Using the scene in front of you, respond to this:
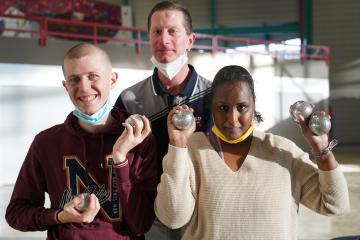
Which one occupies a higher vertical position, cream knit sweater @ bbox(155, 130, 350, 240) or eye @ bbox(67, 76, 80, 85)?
eye @ bbox(67, 76, 80, 85)

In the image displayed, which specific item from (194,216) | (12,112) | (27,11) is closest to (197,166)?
(194,216)

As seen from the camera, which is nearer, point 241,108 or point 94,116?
point 241,108

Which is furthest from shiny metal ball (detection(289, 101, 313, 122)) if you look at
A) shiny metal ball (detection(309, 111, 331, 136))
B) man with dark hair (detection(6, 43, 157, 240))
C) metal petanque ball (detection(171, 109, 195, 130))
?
man with dark hair (detection(6, 43, 157, 240))

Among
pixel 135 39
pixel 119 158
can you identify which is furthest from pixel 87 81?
pixel 135 39

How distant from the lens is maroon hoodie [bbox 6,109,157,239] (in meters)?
1.77

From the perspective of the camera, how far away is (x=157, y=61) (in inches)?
90.1

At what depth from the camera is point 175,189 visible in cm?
164

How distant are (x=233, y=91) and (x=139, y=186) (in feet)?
1.97

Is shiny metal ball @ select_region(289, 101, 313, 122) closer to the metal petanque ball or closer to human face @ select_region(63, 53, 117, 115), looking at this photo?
the metal petanque ball

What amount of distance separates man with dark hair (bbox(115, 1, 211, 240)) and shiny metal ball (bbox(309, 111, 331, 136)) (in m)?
0.74

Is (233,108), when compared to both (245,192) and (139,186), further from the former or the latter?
(139,186)

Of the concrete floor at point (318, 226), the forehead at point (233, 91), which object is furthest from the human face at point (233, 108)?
the concrete floor at point (318, 226)

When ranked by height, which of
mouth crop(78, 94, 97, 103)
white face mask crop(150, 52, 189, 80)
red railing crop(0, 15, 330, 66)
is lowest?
mouth crop(78, 94, 97, 103)

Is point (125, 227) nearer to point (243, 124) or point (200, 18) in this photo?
point (243, 124)
